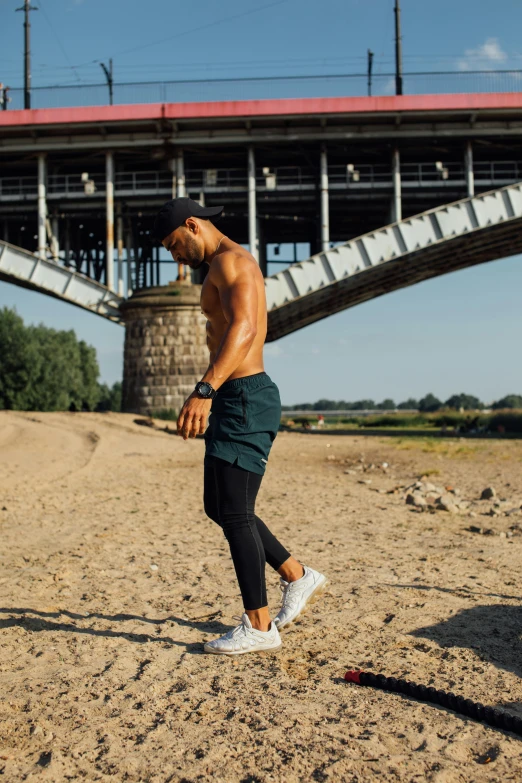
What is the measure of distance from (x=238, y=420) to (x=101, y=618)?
4.56 ft

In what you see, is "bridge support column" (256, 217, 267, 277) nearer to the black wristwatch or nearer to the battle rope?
the black wristwatch

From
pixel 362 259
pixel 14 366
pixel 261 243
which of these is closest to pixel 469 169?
pixel 362 259

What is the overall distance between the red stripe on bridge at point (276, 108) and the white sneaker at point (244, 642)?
24.3 metres

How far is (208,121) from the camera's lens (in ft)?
84.8

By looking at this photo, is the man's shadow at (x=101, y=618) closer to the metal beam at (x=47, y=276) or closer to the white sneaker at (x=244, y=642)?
the white sneaker at (x=244, y=642)

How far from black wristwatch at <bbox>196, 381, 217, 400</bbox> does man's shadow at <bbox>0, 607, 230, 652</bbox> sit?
1.13m

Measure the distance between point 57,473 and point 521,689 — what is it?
9.74 metres

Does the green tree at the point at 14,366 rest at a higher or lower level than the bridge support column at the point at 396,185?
lower

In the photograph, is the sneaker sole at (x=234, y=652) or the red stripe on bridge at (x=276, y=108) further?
the red stripe on bridge at (x=276, y=108)

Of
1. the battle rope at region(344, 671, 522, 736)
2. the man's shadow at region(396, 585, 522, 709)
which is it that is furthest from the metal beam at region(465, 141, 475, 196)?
the battle rope at region(344, 671, 522, 736)

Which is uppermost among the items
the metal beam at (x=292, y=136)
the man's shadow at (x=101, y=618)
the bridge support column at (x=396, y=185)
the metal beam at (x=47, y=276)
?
the metal beam at (x=292, y=136)

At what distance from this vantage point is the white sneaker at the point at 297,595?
3.58 m

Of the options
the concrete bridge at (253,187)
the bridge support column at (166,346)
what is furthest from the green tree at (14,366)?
the bridge support column at (166,346)

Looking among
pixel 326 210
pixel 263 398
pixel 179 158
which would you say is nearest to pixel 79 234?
pixel 179 158
